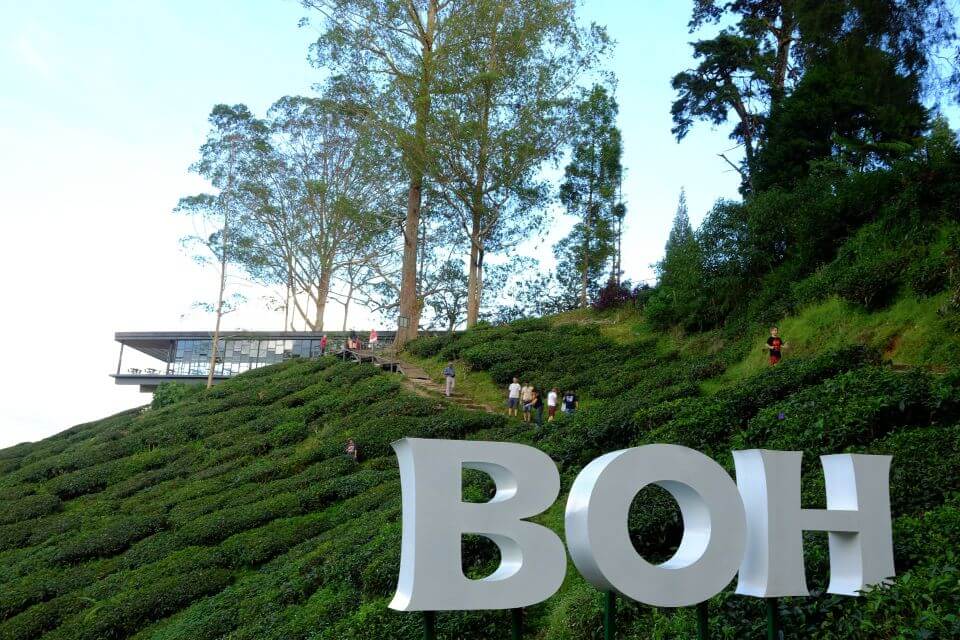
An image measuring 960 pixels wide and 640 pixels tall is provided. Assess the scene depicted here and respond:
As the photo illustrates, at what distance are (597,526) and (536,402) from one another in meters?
13.1

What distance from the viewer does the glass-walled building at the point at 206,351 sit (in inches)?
1590

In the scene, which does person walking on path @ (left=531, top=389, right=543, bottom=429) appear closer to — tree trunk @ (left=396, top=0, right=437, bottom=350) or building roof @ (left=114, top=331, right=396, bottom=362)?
tree trunk @ (left=396, top=0, right=437, bottom=350)

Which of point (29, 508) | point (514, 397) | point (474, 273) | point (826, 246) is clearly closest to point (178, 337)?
point (474, 273)

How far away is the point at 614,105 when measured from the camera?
32.8 meters

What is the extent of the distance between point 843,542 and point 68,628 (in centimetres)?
1047

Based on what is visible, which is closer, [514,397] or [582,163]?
[514,397]

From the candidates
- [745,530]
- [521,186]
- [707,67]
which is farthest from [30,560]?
[707,67]

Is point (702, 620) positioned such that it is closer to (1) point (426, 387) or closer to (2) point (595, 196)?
(1) point (426, 387)

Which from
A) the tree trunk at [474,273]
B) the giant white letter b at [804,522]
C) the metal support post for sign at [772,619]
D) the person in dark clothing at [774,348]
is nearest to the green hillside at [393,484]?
the giant white letter b at [804,522]

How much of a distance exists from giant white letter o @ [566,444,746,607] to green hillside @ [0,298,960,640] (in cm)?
135

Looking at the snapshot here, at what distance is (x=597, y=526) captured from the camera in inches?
202

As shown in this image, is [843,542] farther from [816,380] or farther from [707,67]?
[707,67]

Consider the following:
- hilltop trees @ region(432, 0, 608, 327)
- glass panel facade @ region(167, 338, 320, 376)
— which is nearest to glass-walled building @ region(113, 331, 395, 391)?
glass panel facade @ region(167, 338, 320, 376)

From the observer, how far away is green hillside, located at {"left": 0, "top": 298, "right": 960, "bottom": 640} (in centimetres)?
762
